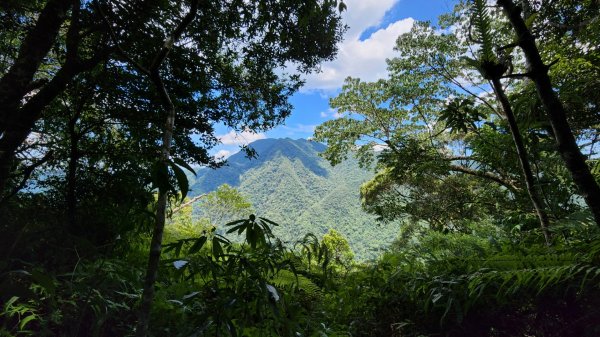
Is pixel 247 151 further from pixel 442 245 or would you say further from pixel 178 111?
pixel 442 245

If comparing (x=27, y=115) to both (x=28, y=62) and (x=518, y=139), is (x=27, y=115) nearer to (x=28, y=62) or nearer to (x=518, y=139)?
(x=28, y=62)

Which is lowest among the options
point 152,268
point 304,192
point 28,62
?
point 152,268

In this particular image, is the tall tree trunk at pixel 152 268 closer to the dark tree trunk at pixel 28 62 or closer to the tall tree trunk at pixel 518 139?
the tall tree trunk at pixel 518 139

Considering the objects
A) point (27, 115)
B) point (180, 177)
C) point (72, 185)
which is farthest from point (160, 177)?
point (72, 185)

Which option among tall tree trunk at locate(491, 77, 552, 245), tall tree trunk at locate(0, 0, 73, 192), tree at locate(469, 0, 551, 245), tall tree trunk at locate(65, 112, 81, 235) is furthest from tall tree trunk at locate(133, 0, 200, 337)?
tall tree trunk at locate(65, 112, 81, 235)

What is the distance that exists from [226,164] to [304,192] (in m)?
111

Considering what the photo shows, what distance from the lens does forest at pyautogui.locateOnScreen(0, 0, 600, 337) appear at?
126cm

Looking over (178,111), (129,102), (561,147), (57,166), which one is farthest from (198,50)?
(561,147)

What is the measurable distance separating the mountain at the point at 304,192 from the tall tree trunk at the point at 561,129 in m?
46.3

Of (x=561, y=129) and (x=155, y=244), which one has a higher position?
(x=561, y=129)

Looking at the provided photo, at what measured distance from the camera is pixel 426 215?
11.5 metres

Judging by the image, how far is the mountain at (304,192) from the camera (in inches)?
2648

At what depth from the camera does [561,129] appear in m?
1.24

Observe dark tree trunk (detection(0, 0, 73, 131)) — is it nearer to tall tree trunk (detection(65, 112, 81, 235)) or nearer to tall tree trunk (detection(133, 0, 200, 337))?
tall tree trunk (detection(65, 112, 81, 235))
